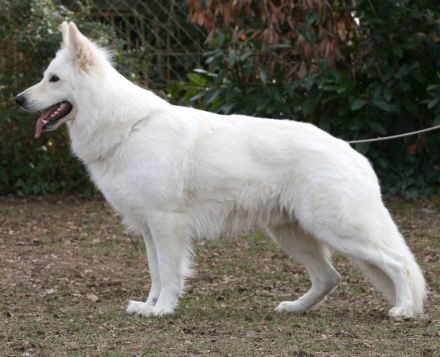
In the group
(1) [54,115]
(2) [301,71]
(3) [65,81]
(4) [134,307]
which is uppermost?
(3) [65,81]

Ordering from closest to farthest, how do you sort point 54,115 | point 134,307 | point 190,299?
point 134,307 → point 54,115 → point 190,299

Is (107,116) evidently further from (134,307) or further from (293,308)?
(293,308)

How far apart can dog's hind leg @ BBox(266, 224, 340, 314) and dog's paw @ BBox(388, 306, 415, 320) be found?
551 millimetres

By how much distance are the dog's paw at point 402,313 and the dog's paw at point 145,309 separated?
1344 mm

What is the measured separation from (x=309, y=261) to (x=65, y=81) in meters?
1.93

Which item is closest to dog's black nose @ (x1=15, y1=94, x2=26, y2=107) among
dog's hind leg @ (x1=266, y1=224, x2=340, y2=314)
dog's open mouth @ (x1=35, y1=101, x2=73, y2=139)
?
dog's open mouth @ (x1=35, y1=101, x2=73, y2=139)

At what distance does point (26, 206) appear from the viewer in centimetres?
1070

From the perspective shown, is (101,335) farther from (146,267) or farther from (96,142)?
(146,267)

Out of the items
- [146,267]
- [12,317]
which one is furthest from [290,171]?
[146,267]

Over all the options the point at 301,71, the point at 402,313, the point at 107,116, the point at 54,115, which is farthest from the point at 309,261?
the point at 301,71

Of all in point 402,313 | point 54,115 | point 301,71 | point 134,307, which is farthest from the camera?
point 301,71

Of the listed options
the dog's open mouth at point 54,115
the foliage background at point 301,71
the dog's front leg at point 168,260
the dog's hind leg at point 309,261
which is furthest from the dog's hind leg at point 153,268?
the foliage background at point 301,71

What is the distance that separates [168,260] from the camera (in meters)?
5.96

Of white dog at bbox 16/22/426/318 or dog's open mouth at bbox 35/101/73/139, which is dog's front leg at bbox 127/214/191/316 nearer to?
white dog at bbox 16/22/426/318
